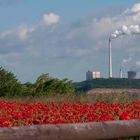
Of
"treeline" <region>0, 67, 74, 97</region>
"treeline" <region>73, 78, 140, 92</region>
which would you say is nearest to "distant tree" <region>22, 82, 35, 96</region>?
"treeline" <region>0, 67, 74, 97</region>

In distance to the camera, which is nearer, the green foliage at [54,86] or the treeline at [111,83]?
the green foliage at [54,86]

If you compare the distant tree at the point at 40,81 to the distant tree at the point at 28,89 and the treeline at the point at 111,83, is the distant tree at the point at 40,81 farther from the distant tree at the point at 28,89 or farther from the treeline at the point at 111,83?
the treeline at the point at 111,83

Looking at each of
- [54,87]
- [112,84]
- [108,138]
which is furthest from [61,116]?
[112,84]

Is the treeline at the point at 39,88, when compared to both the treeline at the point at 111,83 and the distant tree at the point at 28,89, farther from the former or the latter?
the treeline at the point at 111,83

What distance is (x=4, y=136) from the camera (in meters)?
5.42

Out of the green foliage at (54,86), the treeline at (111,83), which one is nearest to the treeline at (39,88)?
the green foliage at (54,86)

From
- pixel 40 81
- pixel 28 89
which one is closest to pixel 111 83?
pixel 40 81

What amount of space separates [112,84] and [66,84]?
23915 millimetres

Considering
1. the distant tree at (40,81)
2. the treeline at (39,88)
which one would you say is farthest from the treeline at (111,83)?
the treeline at (39,88)

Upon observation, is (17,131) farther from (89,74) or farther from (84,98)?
(89,74)

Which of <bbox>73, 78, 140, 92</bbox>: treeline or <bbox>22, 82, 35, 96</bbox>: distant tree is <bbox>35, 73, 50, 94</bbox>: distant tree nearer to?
<bbox>22, 82, 35, 96</bbox>: distant tree

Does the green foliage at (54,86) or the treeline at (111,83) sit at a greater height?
the treeline at (111,83)

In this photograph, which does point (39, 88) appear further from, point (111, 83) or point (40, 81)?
point (111, 83)

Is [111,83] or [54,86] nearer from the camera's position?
[54,86]
